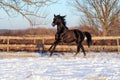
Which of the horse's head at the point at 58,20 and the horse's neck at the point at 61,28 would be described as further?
the horse's neck at the point at 61,28

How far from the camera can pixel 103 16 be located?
104ft

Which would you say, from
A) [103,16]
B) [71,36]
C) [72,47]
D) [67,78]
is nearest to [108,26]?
[103,16]

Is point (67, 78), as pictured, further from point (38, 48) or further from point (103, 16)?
point (103, 16)

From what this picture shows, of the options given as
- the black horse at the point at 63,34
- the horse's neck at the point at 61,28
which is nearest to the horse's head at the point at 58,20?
the black horse at the point at 63,34

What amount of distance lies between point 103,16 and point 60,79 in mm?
24568

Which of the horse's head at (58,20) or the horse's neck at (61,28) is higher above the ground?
the horse's head at (58,20)

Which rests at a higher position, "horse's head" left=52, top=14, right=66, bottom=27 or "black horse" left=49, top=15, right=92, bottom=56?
"horse's head" left=52, top=14, right=66, bottom=27

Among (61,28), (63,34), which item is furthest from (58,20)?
(63,34)

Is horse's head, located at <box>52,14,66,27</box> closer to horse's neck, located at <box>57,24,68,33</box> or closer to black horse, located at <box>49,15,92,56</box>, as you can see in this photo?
black horse, located at <box>49,15,92,56</box>

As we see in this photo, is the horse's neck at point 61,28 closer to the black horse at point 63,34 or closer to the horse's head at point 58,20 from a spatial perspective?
the black horse at point 63,34

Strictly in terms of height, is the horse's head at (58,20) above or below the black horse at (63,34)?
above

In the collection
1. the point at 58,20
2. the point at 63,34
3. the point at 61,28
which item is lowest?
the point at 63,34

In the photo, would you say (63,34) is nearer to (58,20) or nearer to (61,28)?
(61,28)

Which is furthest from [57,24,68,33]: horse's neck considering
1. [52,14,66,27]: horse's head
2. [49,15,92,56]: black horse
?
[52,14,66,27]: horse's head
